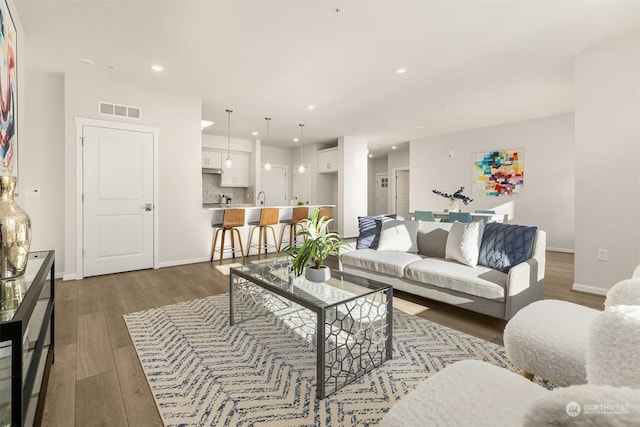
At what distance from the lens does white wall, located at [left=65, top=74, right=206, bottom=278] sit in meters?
4.01

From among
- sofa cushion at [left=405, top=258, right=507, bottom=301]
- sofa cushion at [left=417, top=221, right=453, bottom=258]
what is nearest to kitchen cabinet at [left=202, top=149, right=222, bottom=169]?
sofa cushion at [left=417, top=221, right=453, bottom=258]

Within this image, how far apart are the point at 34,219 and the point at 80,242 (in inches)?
23.5

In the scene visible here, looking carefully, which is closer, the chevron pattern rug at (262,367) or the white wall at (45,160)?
the chevron pattern rug at (262,367)

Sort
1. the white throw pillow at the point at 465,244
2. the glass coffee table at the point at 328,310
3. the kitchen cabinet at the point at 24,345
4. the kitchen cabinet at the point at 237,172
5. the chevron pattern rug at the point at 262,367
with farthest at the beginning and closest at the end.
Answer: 1. the kitchen cabinet at the point at 237,172
2. the white throw pillow at the point at 465,244
3. the glass coffee table at the point at 328,310
4. the chevron pattern rug at the point at 262,367
5. the kitchen cabinet at the point at 24,345

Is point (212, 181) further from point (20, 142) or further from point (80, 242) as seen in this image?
point (20, 142)

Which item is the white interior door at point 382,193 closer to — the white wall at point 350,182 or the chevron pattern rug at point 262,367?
the white wall at point 350,182

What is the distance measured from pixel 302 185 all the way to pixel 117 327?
6.84 meters

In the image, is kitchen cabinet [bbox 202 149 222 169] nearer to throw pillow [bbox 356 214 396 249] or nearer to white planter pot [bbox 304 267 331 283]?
throw pillow [bbox 356 214 396 249]

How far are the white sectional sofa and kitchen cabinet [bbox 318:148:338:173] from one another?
4.53 m

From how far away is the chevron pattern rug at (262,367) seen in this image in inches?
61.5

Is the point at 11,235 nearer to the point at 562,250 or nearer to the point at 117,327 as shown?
the point at 117,327

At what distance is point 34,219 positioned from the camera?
3.97 meters

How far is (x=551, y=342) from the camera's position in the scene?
1.42 metres

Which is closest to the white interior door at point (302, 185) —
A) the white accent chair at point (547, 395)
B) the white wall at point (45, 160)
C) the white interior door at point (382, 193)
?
the white interior door at point (382, 193)
